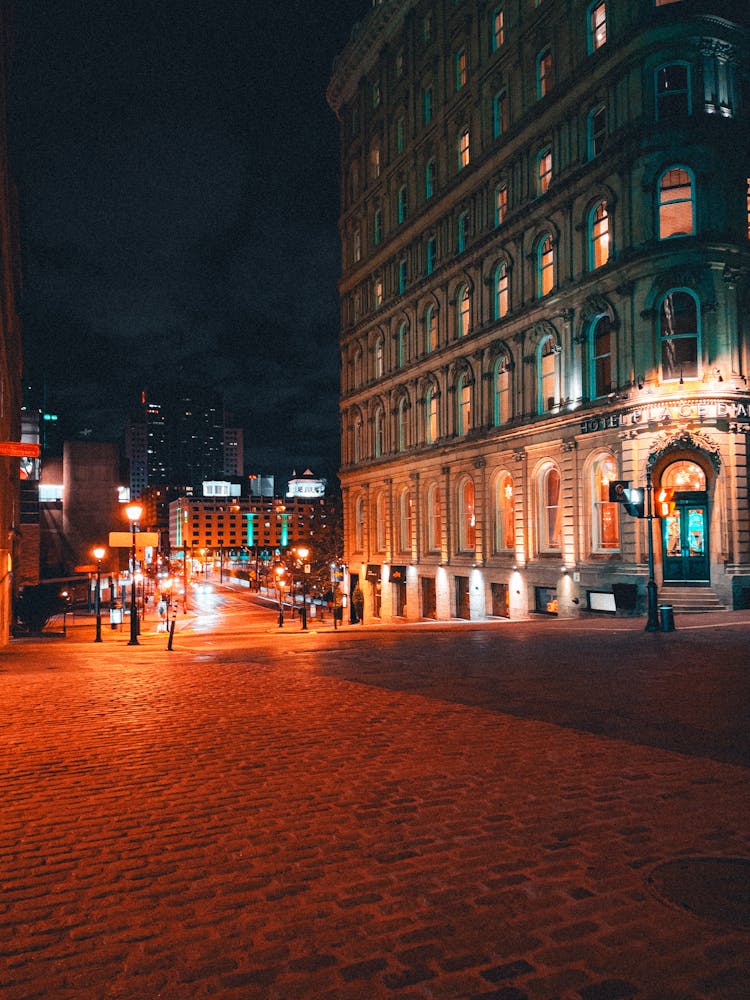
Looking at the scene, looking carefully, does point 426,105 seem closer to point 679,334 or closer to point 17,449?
point 679,334

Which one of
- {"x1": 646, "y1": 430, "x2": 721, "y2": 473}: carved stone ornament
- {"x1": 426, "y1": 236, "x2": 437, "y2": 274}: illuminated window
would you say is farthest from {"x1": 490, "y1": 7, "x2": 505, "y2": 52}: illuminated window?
{"x1": 646, "y1": 430, "x2": 721, "y2": 473}: carved stone ornament

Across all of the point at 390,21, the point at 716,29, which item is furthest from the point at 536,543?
the point at 390,21

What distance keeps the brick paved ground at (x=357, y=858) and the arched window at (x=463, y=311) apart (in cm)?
3266

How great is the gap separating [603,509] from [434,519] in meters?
14.7

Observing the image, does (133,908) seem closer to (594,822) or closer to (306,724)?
(594,822)

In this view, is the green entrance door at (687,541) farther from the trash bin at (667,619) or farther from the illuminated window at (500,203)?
the illuminated window at (500,203)

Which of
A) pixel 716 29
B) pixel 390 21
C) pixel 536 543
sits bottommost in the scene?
pixel 536 543

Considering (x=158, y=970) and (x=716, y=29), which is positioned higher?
(x=716, y=29)

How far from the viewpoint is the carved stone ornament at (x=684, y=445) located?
2612 cm

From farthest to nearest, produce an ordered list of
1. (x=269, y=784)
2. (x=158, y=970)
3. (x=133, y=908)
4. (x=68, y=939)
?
(x=269, y=784) → (x=133, y=908) → (x=68, y=939) → (x=158, y=970)

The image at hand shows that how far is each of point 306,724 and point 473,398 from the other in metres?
30.6

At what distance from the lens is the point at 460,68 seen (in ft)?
136

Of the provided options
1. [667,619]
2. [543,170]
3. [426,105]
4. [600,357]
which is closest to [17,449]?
[667,619]

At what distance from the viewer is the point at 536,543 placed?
111 ft
